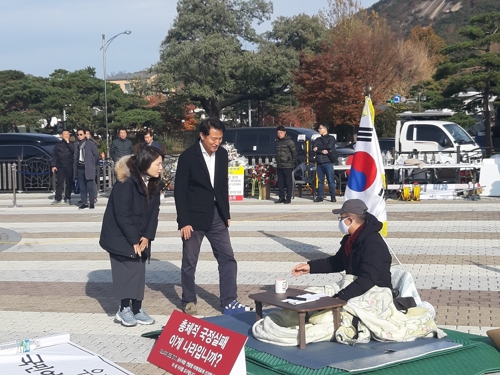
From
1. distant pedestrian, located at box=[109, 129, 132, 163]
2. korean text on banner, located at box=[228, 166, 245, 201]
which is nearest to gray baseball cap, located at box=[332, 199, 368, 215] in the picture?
distant pedestrian, located at box=[109, 129, 132, 163]

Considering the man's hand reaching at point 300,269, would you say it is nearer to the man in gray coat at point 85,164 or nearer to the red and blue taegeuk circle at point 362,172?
the red and blue taegeuk circle at point 362,172

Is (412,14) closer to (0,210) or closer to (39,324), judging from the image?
(0,210)

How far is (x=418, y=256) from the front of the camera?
35.7 ft

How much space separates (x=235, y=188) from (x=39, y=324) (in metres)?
12.1

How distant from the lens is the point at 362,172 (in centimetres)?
1005

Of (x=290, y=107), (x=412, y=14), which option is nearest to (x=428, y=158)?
(x=290, y=107)

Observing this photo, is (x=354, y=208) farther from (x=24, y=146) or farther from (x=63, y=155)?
(x=24, y=146)

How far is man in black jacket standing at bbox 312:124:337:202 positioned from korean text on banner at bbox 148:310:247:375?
12883 mm

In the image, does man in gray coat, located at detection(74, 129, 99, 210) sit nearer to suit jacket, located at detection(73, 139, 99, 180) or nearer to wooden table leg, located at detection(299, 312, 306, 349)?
suit jacket, located at detection(73, 139, 99, 180)

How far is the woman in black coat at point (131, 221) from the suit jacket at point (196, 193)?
30 centimetres

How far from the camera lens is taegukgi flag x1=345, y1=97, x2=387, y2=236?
32.7ft

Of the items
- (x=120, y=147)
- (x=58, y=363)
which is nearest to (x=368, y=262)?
(x=58, y=363)

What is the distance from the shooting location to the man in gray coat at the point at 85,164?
721 inches

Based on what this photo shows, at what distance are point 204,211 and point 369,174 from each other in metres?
3.02
